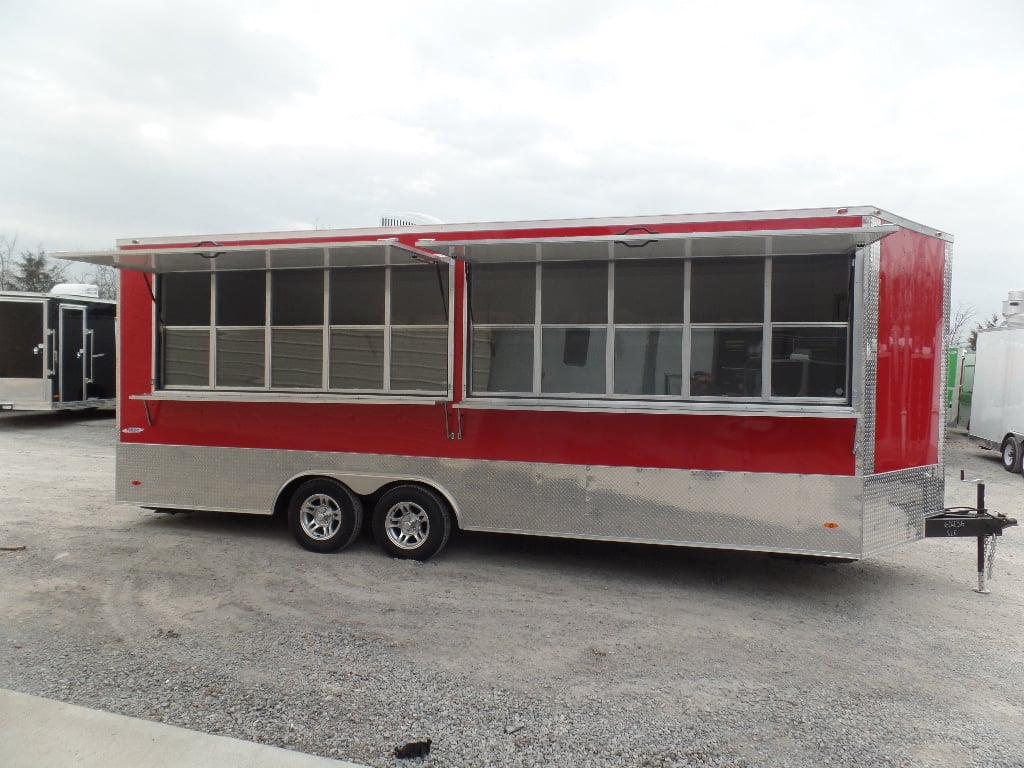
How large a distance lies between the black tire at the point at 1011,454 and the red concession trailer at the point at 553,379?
8189mm

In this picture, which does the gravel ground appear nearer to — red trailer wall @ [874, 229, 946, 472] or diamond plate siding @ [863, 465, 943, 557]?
diamond plate siding @ [863, 465, 943, 557]

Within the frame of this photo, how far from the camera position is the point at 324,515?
23.4ft

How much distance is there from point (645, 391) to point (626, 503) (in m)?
0.94

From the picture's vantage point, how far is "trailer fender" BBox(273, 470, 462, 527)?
673cm

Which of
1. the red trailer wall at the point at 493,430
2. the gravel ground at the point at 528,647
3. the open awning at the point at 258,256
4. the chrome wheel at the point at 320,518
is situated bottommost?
the gravel ground at the point at 528,647

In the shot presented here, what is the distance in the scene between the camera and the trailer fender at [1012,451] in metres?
13.0

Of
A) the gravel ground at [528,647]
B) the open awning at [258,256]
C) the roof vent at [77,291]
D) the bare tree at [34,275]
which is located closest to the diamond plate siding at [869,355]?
the gravel ground at [528,647]

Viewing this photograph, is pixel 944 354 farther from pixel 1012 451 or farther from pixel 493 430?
pixel 1012 451

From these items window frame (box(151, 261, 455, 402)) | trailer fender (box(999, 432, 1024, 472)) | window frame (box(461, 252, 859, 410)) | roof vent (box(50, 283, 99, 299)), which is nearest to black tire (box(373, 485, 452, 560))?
window frame (box(151, 261, 455, 402))

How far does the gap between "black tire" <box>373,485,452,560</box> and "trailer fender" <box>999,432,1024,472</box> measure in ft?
36.3

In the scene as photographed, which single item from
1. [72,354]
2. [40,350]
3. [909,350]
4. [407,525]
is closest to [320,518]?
[407,525]

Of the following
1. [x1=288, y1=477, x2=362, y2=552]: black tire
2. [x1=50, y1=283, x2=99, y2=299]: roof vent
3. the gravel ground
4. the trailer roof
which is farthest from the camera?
[x1=50, y1=283, x2=99, y2=299]: roof vent

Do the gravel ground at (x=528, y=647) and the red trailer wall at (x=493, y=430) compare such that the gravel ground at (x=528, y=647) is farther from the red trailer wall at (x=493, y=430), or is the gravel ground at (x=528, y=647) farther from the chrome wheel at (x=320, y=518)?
the red trailer wall at (x=493, y=430)

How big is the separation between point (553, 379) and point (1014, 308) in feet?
36.4
